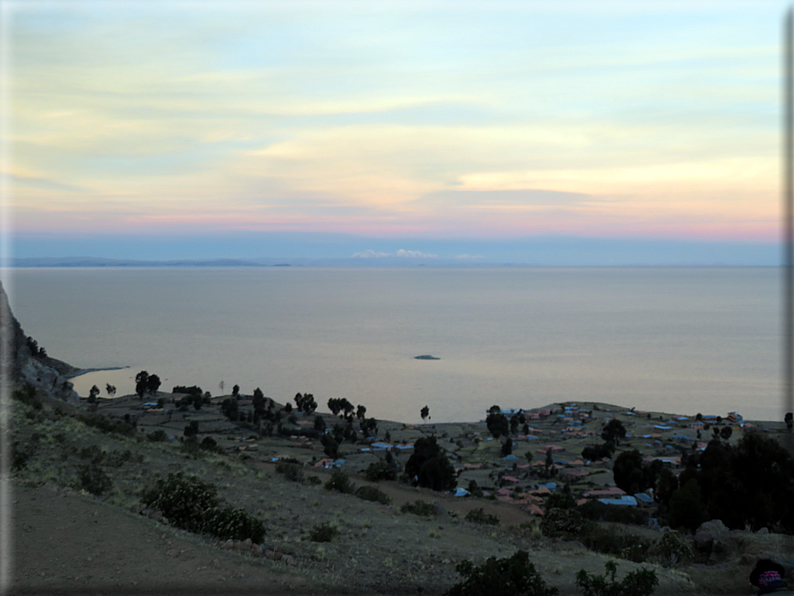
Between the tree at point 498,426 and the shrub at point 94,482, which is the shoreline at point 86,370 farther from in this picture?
the shrub at point 94,482

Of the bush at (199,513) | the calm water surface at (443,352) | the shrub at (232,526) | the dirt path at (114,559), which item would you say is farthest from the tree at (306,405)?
the dirt path at (114,559)

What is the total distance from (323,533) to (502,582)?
4202 mm

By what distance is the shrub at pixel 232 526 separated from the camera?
28.7ft

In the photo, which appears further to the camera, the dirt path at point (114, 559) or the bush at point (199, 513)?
the bush at point (199, 513)

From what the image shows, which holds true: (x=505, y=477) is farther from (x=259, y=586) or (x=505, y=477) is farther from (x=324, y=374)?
(x=324, y=374)

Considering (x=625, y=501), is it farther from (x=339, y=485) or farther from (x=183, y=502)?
(x=183, y=502)

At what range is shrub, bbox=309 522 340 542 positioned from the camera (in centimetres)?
1024

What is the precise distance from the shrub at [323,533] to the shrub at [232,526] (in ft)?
4.56

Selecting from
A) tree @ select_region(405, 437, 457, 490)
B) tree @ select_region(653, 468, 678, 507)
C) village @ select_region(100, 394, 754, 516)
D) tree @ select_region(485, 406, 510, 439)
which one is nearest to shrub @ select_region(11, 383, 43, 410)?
village @ select_region(100, 394, 754, 516)

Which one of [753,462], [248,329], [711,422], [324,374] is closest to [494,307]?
[248,329]

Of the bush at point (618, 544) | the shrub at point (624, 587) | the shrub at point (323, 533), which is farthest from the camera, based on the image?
the bush at point (618, 544)

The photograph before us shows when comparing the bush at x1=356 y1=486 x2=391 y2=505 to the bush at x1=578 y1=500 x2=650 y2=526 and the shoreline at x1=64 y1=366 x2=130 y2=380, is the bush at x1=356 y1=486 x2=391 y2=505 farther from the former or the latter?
the shoreline at x1=64 y1=366 x2=130 y2=380

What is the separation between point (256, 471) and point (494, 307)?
15120cm

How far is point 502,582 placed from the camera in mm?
7336
